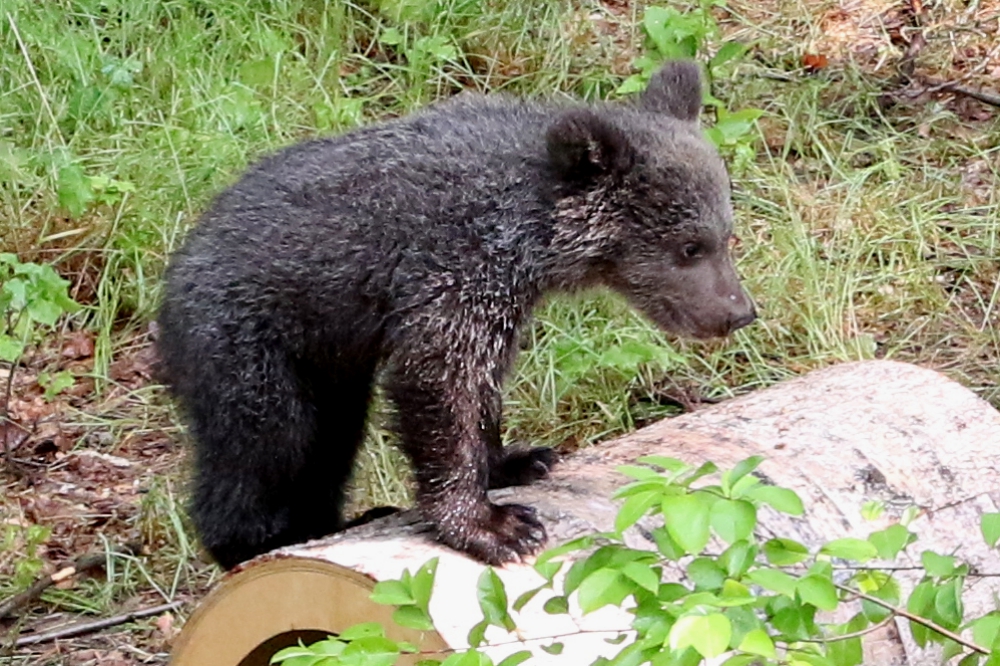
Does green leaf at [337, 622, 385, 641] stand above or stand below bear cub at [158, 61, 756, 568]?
above

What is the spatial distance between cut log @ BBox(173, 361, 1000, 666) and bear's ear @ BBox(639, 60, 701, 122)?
935 millimetres

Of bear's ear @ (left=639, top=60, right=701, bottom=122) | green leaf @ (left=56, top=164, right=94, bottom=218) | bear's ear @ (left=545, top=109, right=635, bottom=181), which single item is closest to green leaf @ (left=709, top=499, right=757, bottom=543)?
bear's ear @ (left=545, top=109, right=635, bottom=181)

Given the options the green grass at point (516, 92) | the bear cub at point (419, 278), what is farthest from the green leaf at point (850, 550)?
the green grass at point (516, 92)

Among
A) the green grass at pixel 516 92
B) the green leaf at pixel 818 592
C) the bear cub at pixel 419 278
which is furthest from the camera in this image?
the green grass at pixel 516 92

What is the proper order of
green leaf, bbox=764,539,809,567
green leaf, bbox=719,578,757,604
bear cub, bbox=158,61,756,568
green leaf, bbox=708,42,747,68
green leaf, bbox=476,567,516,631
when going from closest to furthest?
green leaf, bbox=719,578,757,604 < green leaf, bbox=764,539,809,567 < green leaf, bbox=476,567,516,631 < bear cub, bbox=158,61,756,568 < green leaf, bbox=708,42,747,68

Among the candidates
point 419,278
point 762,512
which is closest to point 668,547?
point 762,512

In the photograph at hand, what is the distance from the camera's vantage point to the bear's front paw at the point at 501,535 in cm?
351

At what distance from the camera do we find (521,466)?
425 centimetres

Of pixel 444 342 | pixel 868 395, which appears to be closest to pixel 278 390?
pixel 444 342

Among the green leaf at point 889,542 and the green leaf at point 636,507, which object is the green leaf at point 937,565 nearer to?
the green leaf at point 889,542

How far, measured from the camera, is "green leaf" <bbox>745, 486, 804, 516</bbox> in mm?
2154

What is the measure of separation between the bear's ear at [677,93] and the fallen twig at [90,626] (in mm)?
2432

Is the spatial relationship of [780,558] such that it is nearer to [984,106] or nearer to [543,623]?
[543,623]

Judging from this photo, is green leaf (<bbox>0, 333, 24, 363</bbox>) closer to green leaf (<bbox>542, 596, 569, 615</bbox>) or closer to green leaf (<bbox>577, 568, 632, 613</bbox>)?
green leaf (<bbox>542, 596, 569, 615</bbox>)
